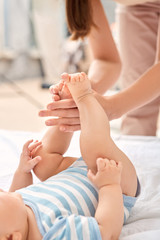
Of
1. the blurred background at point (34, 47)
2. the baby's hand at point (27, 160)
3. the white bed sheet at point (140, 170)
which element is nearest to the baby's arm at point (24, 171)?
the baby's hand at point (27, 160)

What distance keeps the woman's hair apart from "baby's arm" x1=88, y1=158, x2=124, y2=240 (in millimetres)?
649

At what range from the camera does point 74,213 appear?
85 cm

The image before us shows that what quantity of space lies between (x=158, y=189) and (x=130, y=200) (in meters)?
0.20

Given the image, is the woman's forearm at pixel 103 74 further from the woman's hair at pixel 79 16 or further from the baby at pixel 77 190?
the baby at pixel 77 190

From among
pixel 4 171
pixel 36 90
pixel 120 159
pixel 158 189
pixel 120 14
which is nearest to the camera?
pixel 120 159

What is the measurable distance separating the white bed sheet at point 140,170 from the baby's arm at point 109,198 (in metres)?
0.08

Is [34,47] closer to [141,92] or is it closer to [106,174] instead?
[141,92]

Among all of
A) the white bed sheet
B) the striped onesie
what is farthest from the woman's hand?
the white bed sheet

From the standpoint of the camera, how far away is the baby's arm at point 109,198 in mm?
796

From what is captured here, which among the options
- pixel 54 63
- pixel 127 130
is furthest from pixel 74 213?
pixel 54 63

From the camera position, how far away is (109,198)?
0.83m

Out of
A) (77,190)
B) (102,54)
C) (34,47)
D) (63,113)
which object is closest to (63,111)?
(63,113)

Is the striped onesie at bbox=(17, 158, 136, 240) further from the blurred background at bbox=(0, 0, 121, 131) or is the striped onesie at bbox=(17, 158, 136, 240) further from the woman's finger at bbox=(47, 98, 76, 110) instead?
the blurred background at bbox=(0, 0, 121, 131)

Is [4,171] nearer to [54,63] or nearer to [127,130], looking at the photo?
[127,130]
